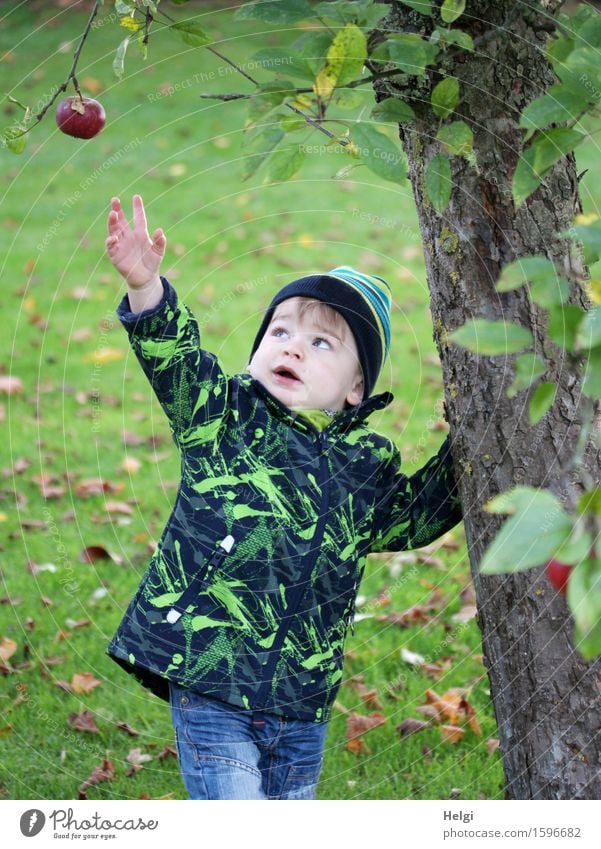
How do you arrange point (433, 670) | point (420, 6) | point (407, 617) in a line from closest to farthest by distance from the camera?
point (420, 6) < point (433, 670) < point (407, 617)

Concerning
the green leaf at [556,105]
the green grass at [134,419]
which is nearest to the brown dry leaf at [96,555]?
the green grass at [134,419]

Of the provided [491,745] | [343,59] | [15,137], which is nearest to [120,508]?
[491,745]

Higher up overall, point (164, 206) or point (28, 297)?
point (164, 206)

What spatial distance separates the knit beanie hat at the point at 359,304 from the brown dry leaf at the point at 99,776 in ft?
3.45

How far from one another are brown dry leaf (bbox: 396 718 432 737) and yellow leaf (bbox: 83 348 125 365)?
2699 millimetres

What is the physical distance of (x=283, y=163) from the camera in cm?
134

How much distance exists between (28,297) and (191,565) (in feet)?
12.6

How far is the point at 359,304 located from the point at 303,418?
10.5 inches

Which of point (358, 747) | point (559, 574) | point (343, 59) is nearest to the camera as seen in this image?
point (559, 574)

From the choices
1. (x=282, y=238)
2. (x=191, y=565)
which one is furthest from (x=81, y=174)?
(x=191, y=565)

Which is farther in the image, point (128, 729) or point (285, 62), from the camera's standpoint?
point (128, 729)

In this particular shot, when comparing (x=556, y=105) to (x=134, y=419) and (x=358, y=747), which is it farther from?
(x=134, y=419)
